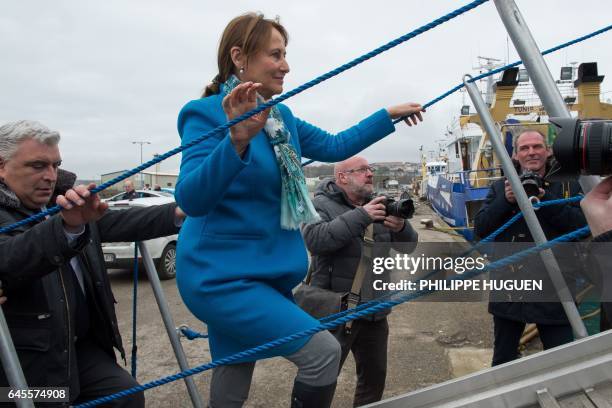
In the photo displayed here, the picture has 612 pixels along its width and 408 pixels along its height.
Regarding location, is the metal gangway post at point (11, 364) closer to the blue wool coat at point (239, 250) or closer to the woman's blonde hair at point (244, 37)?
the blue wool coat at point (239, 250)

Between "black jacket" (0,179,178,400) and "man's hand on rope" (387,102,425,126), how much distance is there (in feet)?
3.45

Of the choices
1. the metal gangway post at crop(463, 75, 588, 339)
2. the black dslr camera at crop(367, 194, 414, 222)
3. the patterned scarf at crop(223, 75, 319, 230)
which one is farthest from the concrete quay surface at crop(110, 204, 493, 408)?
the patterned scarf at crop(223, 75, 319, 230)

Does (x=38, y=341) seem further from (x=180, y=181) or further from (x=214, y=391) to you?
(x=180, y=181)

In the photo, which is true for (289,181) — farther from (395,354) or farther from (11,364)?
(395,354)

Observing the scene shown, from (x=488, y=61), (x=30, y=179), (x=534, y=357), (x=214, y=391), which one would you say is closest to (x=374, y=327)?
(x=214, y=391)

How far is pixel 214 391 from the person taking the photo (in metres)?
1.57

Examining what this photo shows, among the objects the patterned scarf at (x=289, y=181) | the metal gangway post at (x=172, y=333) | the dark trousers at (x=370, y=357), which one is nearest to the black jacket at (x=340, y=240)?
the dark trousers at (x=370, y=357)

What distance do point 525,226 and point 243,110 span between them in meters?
1.92

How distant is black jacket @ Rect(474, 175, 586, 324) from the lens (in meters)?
2.24

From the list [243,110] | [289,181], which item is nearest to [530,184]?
[289,181]

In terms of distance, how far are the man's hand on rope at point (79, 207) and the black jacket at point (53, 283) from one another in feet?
0.11

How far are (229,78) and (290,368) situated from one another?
288 centimetres

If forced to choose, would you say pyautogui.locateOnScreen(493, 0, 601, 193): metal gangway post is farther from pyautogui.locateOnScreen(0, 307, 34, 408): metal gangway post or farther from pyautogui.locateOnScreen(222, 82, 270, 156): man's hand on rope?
pyautogui.locateOnScreen(0, 307, 34, 408): metal gangway post

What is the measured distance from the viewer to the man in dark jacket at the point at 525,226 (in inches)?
88.4
